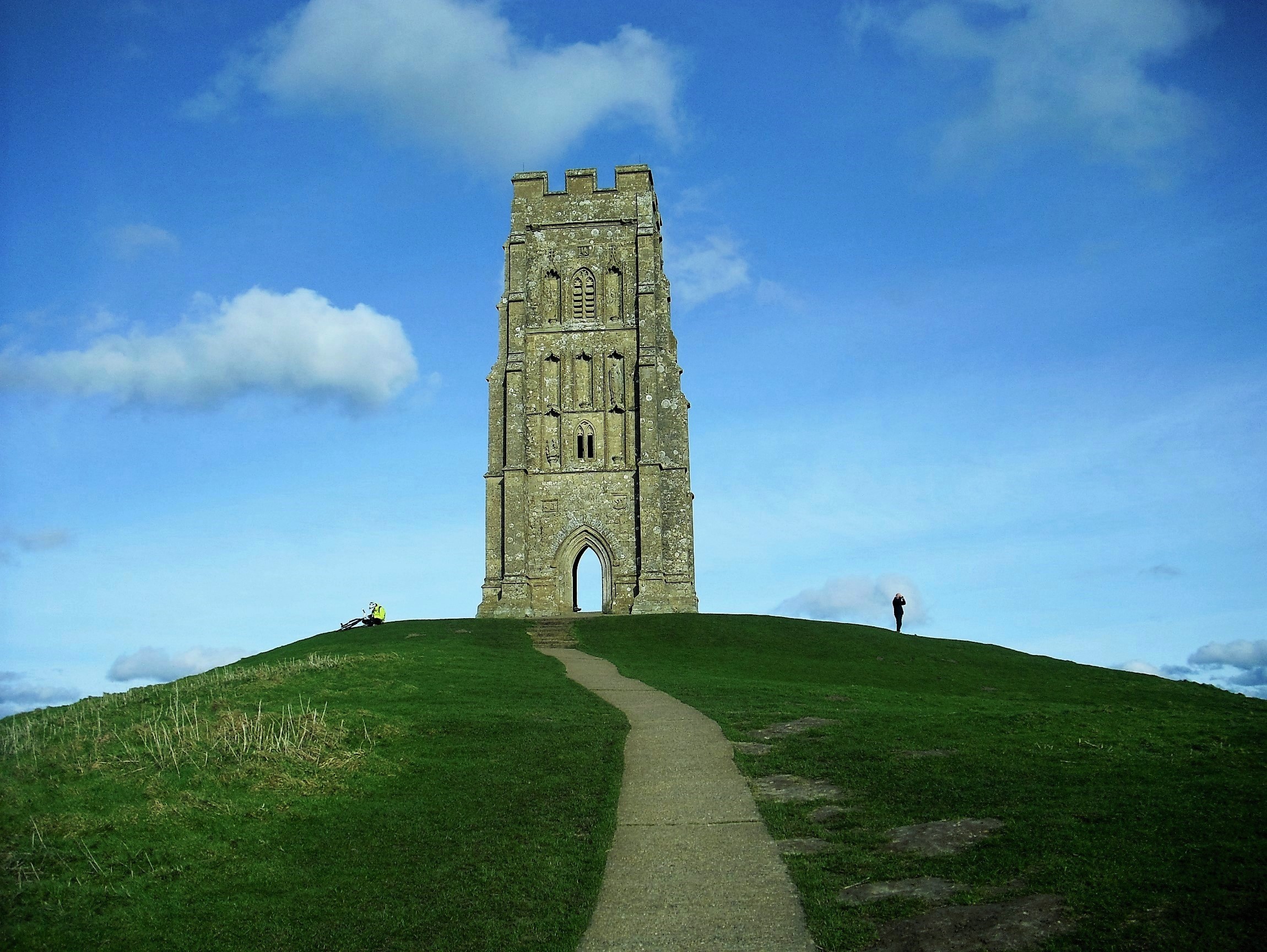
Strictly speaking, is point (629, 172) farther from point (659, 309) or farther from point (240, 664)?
point (240, 664)

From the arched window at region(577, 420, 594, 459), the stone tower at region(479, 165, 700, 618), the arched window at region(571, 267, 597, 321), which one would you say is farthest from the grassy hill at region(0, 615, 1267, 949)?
the arched window at region(571, 267, 597, 321)

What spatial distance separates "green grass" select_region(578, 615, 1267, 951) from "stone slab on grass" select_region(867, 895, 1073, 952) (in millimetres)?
178

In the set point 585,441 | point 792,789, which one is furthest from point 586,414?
point 792,789

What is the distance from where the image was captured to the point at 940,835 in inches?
466

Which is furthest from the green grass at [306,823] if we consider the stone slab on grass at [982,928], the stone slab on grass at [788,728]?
the stone slab on grass at [982,928]

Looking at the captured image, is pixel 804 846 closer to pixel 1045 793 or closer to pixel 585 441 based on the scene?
pixel 1045 793

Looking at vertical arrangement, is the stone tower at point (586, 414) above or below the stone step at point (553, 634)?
above

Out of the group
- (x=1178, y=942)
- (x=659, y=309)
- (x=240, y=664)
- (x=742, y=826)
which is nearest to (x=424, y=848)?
(x=742, y=826)

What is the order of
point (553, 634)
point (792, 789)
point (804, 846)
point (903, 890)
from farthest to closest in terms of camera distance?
point (553, 634) → point (792, 789) → point (804, 846) → point (903, 890)

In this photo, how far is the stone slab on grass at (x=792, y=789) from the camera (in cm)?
1446

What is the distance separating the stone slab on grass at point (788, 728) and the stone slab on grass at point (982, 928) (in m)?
9.41

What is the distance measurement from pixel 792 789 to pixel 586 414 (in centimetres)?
3808

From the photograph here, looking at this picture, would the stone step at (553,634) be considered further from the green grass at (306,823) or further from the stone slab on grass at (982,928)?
the stone slab on grass at (982,928)

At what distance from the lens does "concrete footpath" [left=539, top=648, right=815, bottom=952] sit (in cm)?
972
